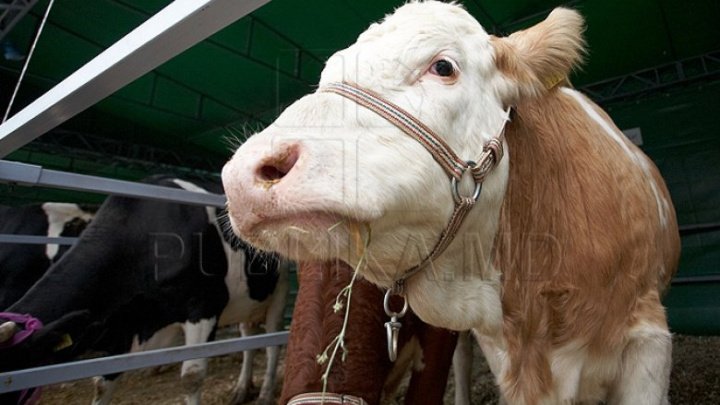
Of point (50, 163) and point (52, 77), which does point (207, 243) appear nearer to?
point (52, 77)

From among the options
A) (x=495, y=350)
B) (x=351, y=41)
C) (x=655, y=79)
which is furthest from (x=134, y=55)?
(x=655, y=79)

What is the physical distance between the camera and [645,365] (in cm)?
158

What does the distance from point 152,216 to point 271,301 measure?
1.76 meters

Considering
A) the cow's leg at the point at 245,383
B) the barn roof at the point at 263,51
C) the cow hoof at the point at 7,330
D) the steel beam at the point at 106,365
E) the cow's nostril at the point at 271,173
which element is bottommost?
the cow's leg at the point at 245,383

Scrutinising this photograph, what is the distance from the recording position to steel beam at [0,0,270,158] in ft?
2.91

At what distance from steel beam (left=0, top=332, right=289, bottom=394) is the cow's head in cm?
135

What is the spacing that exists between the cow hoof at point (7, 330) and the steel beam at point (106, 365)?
53 centimetres

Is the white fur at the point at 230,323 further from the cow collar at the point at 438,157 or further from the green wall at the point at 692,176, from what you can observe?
the green wall at the point at 692,176

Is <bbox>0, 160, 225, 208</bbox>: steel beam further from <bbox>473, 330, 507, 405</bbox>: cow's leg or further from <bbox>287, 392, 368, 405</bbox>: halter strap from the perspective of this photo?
<bbox>473, 330, 507, 405</bbox>: cow's leg

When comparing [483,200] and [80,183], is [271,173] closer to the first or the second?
[483,200]

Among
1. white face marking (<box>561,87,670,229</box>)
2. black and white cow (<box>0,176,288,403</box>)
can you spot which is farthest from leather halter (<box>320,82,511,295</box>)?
black and white cow (<box>0,176,288,403</box>)

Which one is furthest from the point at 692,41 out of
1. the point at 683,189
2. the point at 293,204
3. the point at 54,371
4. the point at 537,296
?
the point at 54,371

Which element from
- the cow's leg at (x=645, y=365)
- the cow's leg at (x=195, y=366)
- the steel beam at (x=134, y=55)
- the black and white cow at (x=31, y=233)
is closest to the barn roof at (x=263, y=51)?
the cow's leg at (x=195, y=366)

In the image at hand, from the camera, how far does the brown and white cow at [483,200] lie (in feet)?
3.25
